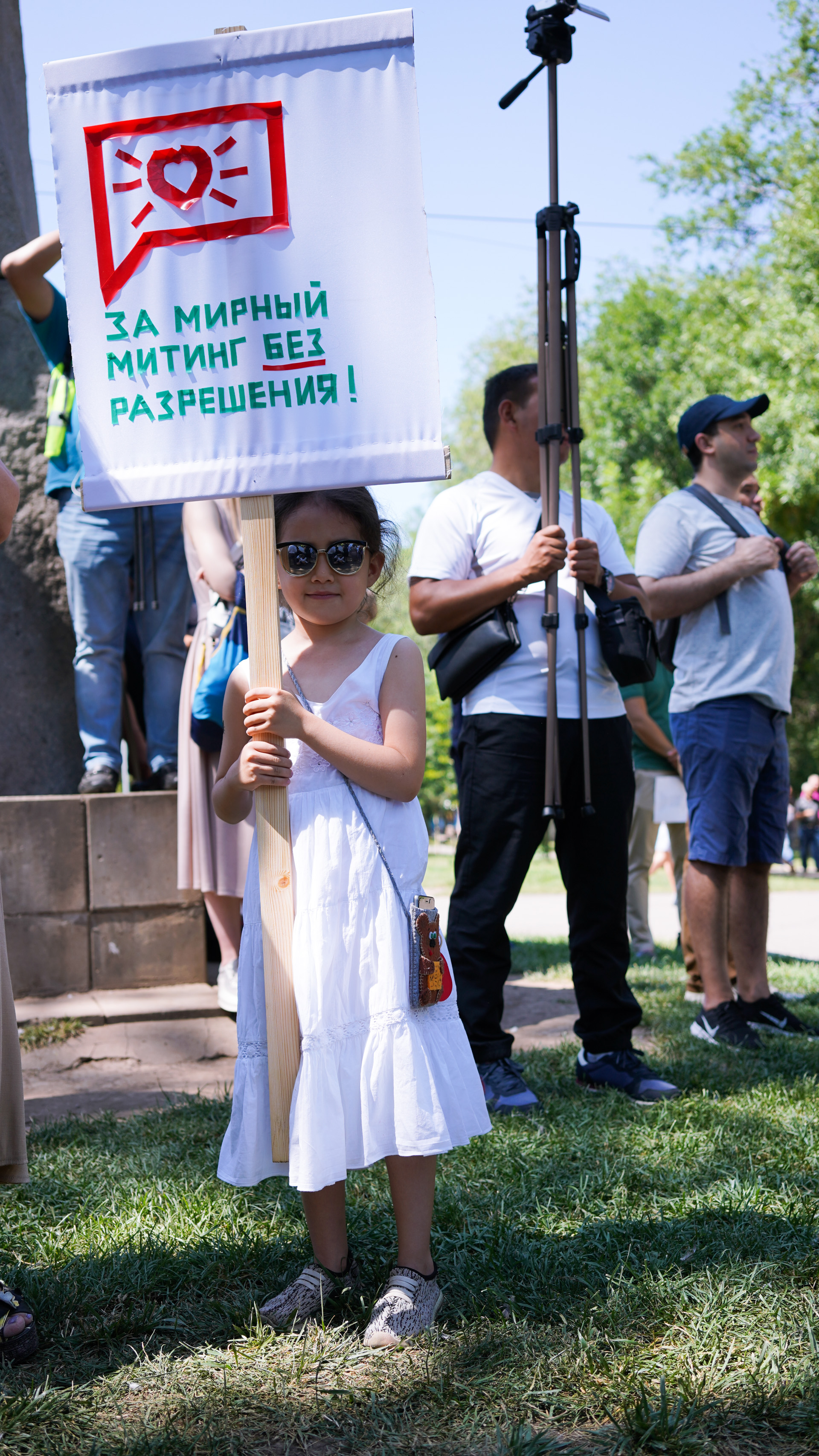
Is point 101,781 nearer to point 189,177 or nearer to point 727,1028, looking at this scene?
point 727,1028

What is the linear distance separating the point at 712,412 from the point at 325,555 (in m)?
2.94

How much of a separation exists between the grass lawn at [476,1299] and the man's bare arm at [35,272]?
3103 mm

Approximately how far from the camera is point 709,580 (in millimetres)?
4727

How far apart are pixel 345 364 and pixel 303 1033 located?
1251mm

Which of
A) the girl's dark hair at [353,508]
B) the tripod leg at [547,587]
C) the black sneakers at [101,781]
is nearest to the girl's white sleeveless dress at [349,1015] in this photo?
the girl's dark hair at [353,508]

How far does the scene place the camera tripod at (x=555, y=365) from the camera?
3738 mm

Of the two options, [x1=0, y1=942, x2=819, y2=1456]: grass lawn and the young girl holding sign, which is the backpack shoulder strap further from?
the young girl holding sign

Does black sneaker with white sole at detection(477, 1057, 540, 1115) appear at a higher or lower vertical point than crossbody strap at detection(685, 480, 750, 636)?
lower

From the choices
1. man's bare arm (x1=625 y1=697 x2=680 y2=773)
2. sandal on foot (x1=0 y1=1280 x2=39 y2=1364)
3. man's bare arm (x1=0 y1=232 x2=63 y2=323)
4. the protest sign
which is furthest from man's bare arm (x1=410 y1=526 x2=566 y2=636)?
man's bare arm (x1=625 y1=697 x2=680 y2=773)

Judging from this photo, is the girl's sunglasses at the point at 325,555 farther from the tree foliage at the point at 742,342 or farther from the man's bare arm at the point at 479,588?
the tree foliage at the point at 742,342

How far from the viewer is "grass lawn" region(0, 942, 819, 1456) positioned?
2.01 meters

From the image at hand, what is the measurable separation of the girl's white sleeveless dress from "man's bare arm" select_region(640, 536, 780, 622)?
2.50 meters

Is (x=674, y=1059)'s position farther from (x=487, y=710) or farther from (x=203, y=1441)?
(x=203, y=1441)

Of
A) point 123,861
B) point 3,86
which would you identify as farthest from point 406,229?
point 3,86
